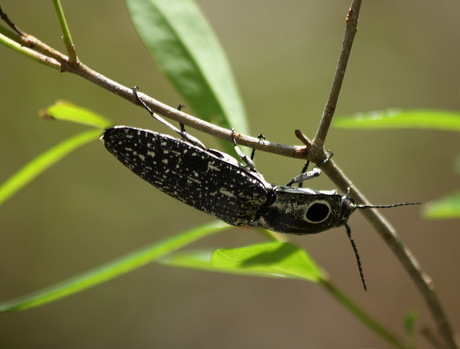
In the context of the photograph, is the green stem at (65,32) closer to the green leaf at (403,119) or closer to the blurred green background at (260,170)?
the green leaf at (403,119)

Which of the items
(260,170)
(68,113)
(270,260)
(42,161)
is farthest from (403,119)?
(260,170)

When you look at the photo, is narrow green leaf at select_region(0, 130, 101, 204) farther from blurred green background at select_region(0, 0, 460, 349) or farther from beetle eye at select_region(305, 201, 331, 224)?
blurred green background at select_region(0, 0, 460, 349)

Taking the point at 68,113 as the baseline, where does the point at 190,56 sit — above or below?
above

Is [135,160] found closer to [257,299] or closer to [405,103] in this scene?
[257,299]

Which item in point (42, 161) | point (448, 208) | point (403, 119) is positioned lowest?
point (42, 161)

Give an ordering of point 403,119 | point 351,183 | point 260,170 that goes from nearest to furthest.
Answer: point 351,183, point 403,119, point 260,170

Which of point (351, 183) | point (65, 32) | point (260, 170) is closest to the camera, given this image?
point (65, 32)

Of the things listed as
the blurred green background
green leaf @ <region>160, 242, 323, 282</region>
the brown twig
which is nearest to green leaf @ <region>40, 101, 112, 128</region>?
green leaf @ <region>160, 242, 323, 282</region>

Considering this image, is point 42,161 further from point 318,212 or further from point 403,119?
point 403,119
